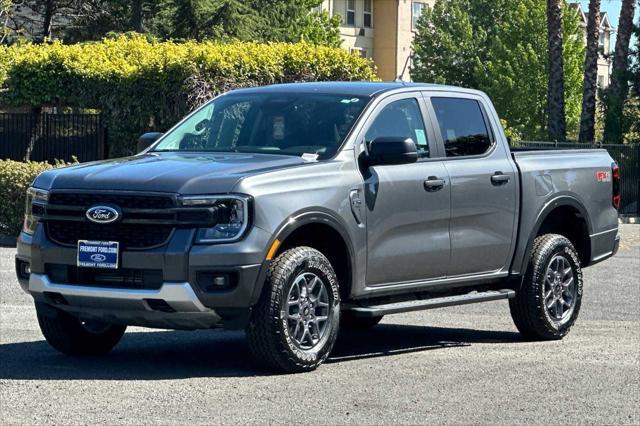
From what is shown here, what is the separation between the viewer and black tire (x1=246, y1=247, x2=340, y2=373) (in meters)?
8.92

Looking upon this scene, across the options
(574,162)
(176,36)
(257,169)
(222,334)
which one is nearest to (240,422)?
(257,169)

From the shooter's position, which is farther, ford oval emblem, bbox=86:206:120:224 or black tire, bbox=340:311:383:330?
black tire, bbox=340:311:383:330

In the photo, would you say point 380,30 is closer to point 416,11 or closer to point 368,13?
point 368,13

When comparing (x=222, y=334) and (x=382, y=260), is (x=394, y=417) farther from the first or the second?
(x=222, y=334)

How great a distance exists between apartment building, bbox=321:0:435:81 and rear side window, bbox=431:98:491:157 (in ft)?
223

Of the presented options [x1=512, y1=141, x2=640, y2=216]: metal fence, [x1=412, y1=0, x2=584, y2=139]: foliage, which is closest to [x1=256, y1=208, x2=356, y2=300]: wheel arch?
[x1=512, y1=141, x2=640, y2=216]: metal fence

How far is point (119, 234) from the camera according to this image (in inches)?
352

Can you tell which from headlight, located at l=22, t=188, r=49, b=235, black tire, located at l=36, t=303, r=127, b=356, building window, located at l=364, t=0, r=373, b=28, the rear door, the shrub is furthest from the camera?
building window, located at l=364, t=0, r=373, b=28

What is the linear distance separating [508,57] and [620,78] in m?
38.6

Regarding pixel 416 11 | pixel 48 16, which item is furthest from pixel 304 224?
pixel 416 11

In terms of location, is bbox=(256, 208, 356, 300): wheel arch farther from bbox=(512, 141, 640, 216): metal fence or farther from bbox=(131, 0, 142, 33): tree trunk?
bbox=(131, 0, 142, 33): tree trunk

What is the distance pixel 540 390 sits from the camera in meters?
8.77

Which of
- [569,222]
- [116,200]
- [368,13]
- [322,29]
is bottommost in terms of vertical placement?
[322,29]

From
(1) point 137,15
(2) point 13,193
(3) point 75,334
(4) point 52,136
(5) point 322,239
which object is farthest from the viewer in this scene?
(1) point 137,15
